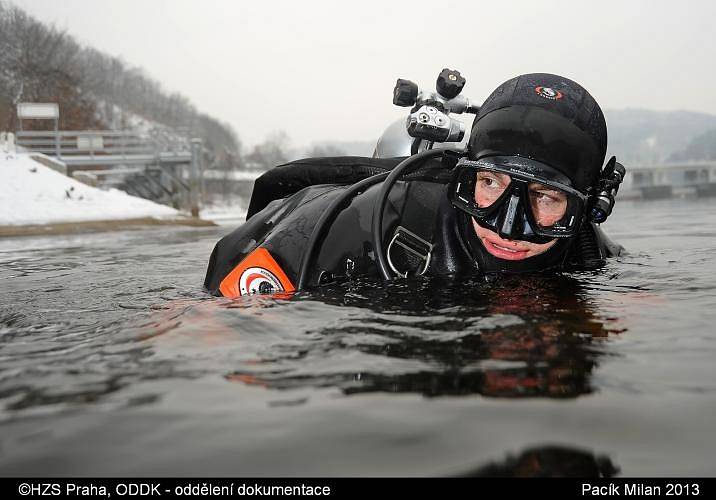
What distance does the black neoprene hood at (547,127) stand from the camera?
289cm

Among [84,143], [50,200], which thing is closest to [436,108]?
[50,200]

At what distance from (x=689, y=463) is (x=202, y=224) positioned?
13747 millimetres

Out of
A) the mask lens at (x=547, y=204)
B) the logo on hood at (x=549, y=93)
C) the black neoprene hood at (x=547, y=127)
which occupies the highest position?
the logo on hood at (x=549, y=93)

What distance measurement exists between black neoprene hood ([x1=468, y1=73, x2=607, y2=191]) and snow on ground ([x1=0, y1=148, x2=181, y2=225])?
12.0 m

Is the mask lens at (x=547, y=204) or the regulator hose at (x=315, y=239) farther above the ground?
the mask lens at (x=547, y=204)

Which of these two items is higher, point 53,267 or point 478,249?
point 478,249

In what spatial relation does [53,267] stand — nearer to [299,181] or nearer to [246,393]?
[299,181]

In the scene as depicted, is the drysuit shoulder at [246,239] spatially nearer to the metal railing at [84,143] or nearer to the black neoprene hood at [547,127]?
the black neoprene hood at [547,127]

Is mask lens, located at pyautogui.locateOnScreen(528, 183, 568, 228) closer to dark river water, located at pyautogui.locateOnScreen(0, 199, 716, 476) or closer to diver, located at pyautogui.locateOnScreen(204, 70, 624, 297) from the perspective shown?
diver, located at pyautogui.locateOnScreen(204, 70, 624, 297)

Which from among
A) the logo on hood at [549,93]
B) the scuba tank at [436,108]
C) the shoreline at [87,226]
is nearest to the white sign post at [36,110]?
the shoreline at [87,226]

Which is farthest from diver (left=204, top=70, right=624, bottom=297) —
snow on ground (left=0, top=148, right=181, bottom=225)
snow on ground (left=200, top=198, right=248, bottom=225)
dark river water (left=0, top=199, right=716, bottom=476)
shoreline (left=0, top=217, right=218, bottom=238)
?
snow on ground (left=200, top=198, right=248, bottom=225)

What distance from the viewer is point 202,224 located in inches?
553

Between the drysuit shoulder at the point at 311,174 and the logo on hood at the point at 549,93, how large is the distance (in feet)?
2.99
